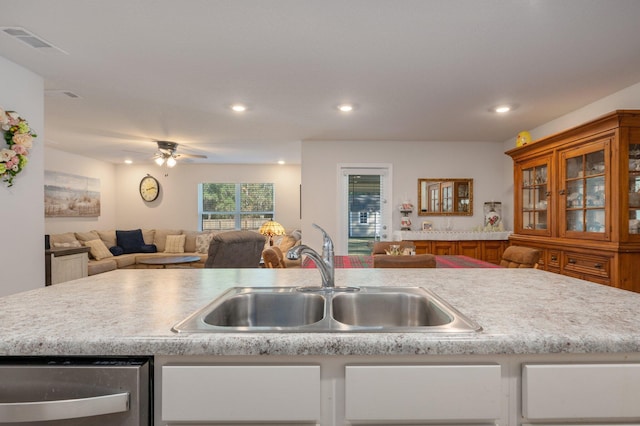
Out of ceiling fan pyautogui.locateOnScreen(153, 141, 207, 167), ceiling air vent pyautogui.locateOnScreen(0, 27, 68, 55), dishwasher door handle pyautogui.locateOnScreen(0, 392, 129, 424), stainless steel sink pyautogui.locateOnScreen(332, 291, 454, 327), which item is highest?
ceiling air vent pyautogui.locateOnScreen(0, 27, 68, 55)

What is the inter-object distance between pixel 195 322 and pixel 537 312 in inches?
36.6

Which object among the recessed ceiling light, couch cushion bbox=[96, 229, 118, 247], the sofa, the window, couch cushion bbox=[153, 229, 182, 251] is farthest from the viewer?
the window

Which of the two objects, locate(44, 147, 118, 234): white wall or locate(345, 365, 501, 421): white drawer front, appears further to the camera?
locate(44, 147, 118, 234): white wall

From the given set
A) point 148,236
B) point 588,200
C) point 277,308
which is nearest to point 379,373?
point 277,308

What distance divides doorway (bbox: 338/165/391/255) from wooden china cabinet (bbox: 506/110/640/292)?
78.0 inches

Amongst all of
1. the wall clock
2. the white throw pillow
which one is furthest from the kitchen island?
the wall clock

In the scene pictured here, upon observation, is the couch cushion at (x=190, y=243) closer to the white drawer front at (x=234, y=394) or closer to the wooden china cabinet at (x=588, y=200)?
the wooden china cabinet at (x=588, y=200)

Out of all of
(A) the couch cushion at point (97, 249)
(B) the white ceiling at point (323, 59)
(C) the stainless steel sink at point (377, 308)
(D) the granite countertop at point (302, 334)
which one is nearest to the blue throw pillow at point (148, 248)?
(A) the couch cushion at point (97, 249)

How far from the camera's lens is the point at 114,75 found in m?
2.87

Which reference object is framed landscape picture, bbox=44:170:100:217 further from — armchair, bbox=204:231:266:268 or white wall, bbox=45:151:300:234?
armchair, bbox=204:231:266:268

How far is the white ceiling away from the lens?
1983 mm

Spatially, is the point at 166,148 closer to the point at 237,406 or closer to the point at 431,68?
the point at 431,68

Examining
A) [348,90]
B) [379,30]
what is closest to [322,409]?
[379,30]

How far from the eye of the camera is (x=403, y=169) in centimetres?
547
